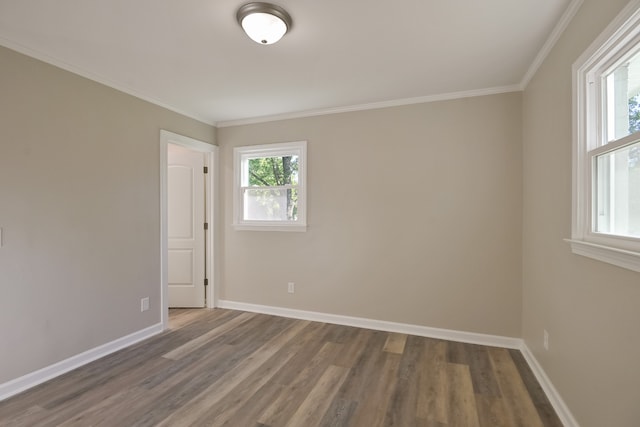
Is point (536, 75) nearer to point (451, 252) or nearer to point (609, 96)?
point (609, 96)

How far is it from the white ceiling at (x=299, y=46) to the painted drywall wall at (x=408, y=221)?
1.25ft

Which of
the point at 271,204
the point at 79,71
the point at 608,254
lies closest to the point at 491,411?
the point at 608,254

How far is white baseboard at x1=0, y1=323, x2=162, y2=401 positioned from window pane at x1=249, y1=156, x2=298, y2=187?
202 centimetres

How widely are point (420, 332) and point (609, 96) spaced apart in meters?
2.51

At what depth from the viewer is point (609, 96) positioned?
1.60 meters

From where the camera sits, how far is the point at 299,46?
224 centimetres

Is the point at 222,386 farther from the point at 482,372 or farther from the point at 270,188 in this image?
the point at 270,188

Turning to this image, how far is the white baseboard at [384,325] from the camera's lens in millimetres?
2992

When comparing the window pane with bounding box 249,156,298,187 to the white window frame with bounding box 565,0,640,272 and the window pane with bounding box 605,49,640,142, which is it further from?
the window pane with bounding box 605,49,640,142

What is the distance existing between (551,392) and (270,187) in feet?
10.7

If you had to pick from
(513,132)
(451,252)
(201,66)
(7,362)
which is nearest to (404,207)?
(451,252)

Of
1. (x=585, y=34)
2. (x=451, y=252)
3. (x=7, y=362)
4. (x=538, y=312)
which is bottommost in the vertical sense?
(x=7, y=362)

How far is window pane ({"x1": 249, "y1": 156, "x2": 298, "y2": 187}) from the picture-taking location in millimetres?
3855

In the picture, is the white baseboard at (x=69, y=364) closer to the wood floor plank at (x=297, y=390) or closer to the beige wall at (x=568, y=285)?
the wood floor plank at (x=297, y=390)
